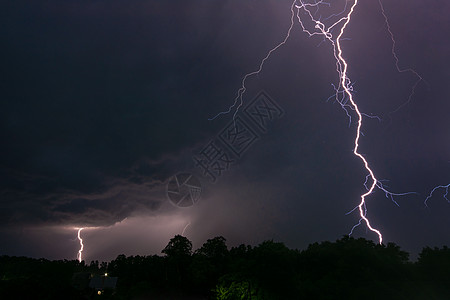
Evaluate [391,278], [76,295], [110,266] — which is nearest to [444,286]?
[391,278]

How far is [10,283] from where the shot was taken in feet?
16.7

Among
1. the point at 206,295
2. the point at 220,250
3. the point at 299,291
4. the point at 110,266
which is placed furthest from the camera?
the point at 110,266

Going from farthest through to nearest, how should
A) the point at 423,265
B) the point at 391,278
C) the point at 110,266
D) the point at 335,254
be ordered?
1. the point at 110,266
2. the point at 335,254
3. the point at 423,265
4. the point at 391,278

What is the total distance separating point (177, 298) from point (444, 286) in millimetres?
20762

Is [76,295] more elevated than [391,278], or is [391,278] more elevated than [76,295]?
[76,295]

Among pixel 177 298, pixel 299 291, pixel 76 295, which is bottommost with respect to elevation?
pixel 177 298

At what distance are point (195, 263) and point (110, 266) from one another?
81.0 feet

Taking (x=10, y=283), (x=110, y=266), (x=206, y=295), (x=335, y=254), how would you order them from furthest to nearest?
1. (x=110, y=266)
2. (x=206, y=295)
3. (x=335, y=254)
4. (x=10, y=283)

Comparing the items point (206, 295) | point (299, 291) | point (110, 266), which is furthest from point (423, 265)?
point (110, 266)

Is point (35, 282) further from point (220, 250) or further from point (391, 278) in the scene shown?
point (220, 250)

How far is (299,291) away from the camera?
1312cm

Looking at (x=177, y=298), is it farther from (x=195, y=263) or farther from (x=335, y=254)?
(x=335, y=254)

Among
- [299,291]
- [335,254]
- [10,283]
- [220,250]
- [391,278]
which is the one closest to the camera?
[10,283]

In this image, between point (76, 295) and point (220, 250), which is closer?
point (76, 295)
